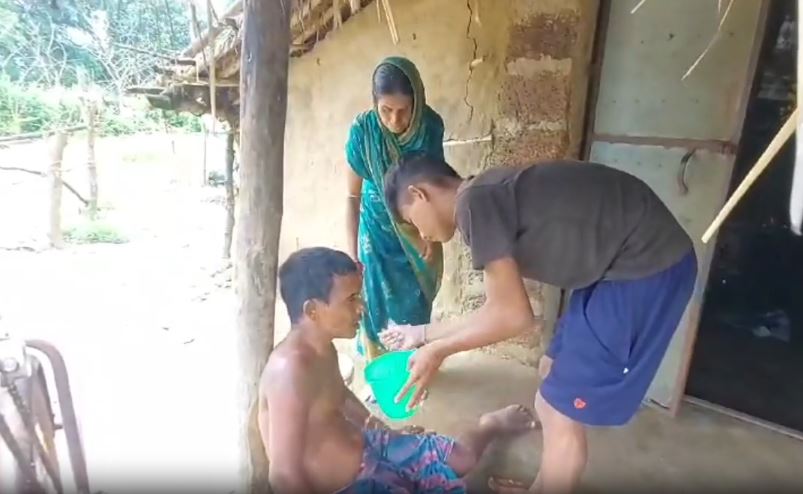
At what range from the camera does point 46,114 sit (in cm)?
809

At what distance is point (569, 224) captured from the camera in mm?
1450

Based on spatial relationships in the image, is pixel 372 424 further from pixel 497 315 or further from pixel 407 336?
pixel 497 315

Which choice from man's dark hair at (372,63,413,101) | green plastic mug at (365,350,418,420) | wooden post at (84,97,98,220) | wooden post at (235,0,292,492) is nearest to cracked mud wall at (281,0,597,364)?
man's dark hair at (372,63,413,101)

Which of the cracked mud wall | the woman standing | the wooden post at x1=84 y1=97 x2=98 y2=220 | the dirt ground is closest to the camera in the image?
the dirt ground

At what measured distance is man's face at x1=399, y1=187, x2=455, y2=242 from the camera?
149 centimetres

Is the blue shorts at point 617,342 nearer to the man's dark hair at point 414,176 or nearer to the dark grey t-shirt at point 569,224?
the dark grey t-shirt at point 569,224

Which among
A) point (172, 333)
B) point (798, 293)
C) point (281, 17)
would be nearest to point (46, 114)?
point (172, 333)

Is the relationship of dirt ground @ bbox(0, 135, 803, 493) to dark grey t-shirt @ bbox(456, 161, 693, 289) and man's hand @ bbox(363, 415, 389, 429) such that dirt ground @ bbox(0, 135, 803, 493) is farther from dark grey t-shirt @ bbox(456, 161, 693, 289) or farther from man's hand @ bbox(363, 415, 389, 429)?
dark grey t-shirt @ bbox(456, 161, 693, 289)

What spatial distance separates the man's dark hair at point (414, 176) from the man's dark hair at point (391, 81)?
64 centimetres

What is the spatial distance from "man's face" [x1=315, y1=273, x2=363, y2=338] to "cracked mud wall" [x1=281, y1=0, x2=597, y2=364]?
138cm

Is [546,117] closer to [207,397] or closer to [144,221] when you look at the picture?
[207,397]

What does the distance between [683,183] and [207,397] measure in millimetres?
3763

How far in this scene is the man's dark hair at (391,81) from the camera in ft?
7.18

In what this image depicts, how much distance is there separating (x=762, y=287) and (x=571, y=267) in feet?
4.60
